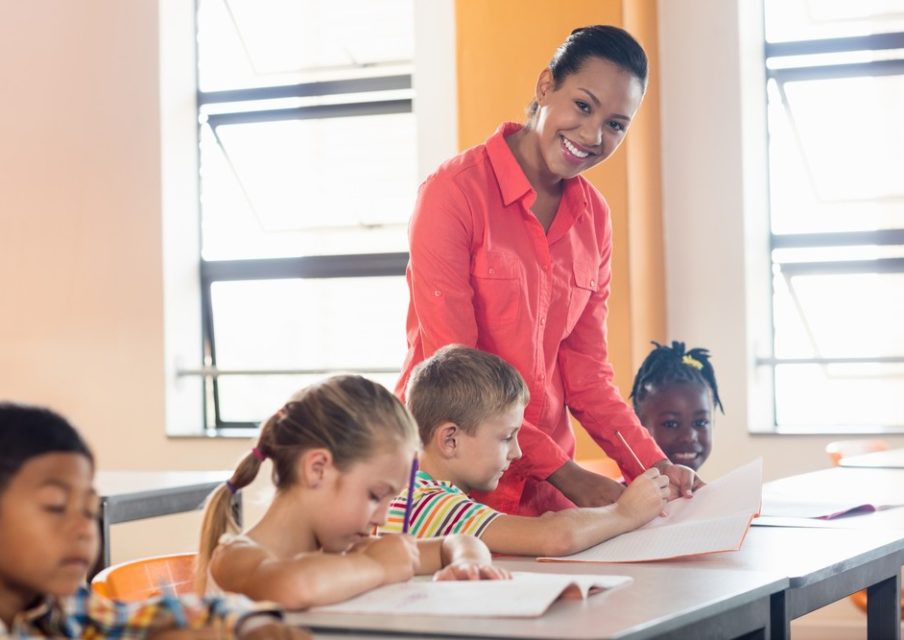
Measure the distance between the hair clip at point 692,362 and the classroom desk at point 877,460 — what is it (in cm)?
49

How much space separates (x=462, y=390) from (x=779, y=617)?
1.85ft

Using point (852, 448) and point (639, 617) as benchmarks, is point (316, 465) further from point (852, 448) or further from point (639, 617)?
point (852, 448)

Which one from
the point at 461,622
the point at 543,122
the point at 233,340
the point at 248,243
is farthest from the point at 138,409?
the point at 461,622

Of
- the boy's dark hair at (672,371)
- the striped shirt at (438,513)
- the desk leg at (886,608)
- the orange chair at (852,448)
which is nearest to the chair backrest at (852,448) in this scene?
the orange chair at (852,448)

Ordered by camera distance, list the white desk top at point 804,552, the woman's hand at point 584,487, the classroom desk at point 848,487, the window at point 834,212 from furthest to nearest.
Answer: the window at point 834,212 → the classroom desk at point 848,487 → the woman's hand at point 584,487 → the white desk top at point 804,552

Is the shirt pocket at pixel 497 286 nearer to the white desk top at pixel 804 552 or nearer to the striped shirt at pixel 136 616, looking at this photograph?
the white desk top at pixel 804 552

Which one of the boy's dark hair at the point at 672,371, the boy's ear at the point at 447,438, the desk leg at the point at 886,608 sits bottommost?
the desk leg at the point at 886,608

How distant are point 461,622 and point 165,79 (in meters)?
3.96

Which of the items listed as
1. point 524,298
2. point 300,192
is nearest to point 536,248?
point 524,298

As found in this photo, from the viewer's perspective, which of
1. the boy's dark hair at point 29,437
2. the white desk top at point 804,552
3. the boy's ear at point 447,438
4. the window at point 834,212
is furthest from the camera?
the window at point 834,212

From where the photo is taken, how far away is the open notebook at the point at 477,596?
1.32 m

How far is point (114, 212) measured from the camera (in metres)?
4.90

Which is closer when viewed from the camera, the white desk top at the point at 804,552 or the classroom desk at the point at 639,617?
the classroom desk at the point at 639,617

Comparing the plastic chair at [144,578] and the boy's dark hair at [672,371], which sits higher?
the boy's dark hair at [672,371]
